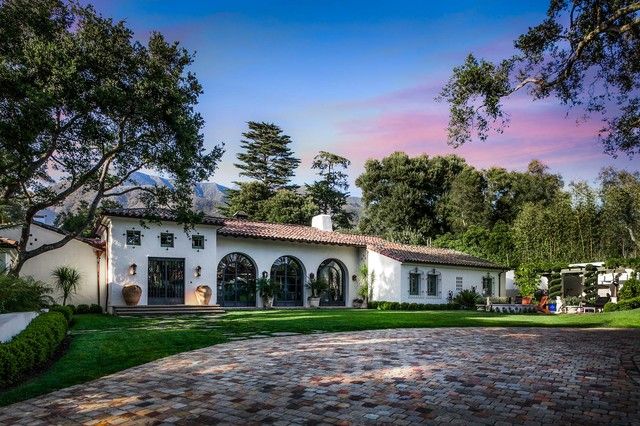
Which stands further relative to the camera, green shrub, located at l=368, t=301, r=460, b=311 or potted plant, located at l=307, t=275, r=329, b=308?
potted plant, located at l=307, t=275, r=329, b=308

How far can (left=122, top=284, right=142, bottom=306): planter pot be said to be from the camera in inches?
785

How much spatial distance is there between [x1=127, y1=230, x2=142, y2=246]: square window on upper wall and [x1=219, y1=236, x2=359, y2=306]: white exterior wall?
140 inches

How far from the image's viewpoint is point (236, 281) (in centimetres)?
2442

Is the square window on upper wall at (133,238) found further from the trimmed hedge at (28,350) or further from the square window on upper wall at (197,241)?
the trimmed hedge at (28,350)

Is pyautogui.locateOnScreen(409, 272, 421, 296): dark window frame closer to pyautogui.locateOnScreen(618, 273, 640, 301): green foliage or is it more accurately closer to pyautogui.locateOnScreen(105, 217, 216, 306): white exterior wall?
pyautogui.locateOnScreen(618, 273, 640, 301): green foliage

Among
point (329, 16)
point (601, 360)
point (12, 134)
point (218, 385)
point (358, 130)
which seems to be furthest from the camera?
point (358, 130)

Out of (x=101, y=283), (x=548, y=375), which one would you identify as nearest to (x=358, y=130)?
(x=548, y=375)

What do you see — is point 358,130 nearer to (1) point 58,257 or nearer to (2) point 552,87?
(2) point 552,87

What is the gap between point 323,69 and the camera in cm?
1429

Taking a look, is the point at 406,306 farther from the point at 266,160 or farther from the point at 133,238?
the point at 266,160

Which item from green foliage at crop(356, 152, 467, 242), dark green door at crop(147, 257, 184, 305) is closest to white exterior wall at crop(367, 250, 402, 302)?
dark green door at crop(147, 257, 184, 305)

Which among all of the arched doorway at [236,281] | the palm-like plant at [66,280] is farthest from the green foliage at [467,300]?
the palm-like plant at [66,280]

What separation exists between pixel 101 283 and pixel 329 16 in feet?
50.8

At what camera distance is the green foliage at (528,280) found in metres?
29.4
